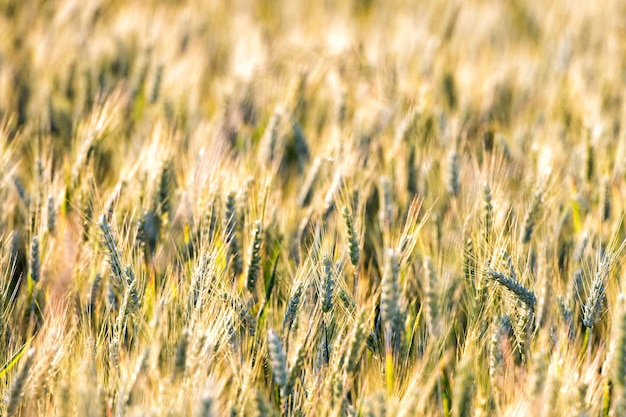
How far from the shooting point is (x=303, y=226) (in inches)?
69.9

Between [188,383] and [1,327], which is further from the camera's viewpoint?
[1,327]

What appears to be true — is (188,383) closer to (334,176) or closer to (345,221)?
(345,221)

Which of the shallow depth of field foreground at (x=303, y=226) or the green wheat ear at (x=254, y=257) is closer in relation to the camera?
the shallow depth of field foreground at (x=303, y=226)

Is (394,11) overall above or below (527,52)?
above

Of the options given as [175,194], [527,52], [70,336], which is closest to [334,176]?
[175,194]

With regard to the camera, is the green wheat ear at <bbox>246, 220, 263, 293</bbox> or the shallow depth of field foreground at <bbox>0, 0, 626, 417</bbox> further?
the green wheat ear at <bbox>246, 220, 263, 293</bbox>

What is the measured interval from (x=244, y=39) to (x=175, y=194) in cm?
160

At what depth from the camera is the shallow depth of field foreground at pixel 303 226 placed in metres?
1.16

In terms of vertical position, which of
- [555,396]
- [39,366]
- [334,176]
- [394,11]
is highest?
[394,11]

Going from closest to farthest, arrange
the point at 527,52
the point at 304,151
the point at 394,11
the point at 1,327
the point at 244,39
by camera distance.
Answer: the point at 1,327, the point at 304,151, the point at 244,39, the point at 527,52, the point at 394,11

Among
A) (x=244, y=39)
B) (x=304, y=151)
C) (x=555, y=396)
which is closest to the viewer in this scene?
(x=555, y=396)

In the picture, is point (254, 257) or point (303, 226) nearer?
point (254, 257)

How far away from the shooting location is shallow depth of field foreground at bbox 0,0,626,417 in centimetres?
116

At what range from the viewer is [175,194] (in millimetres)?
1835
